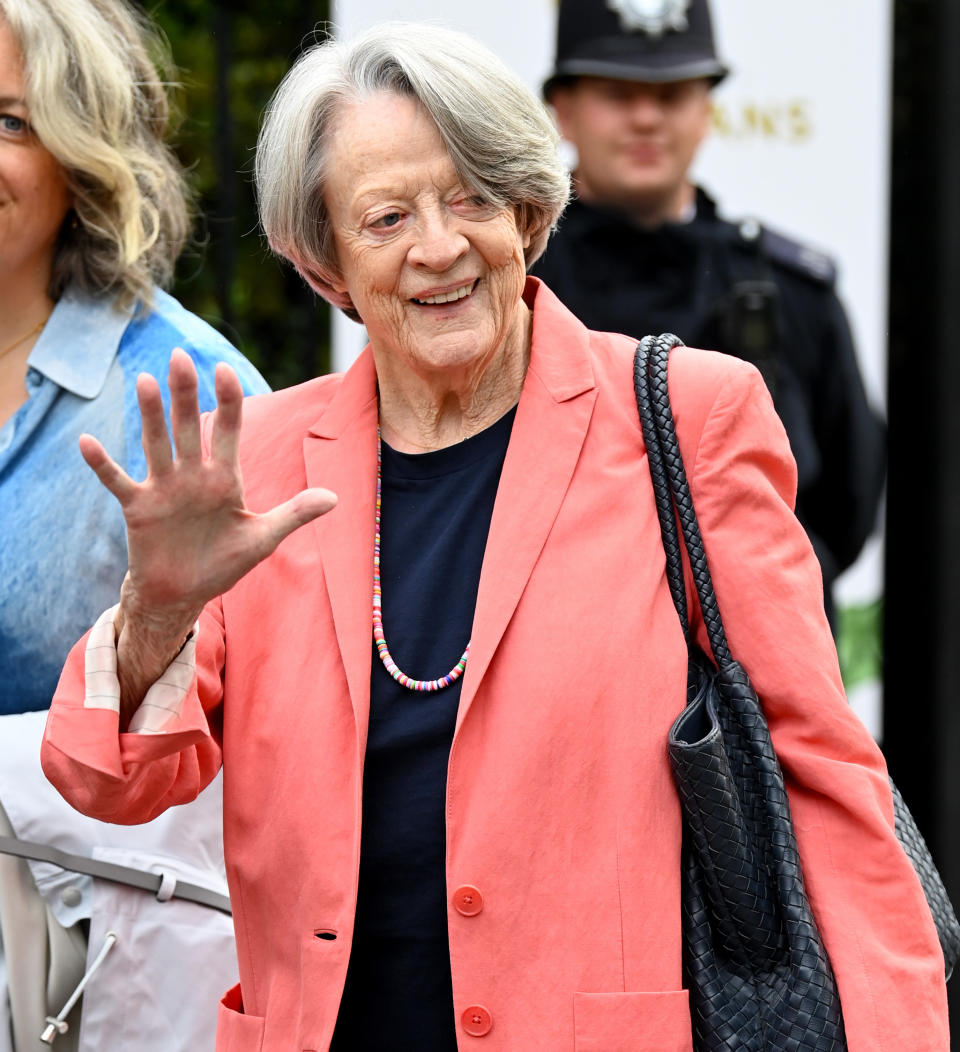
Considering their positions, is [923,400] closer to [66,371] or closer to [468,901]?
[66,371]

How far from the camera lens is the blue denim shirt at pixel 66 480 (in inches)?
104

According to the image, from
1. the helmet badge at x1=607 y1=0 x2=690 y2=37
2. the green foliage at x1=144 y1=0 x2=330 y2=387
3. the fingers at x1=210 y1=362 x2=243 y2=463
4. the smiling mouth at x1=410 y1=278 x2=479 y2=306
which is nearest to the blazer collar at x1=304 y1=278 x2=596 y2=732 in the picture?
the smiling mouth at x1=410 y1=278 x2=479 y2=306

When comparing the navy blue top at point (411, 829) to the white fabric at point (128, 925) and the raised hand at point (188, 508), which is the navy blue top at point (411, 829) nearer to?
the raised hand at point (188, 508)

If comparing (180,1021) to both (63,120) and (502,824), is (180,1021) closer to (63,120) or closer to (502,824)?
(502,824)

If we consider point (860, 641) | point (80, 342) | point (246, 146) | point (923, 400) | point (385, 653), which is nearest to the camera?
point (385, 653)

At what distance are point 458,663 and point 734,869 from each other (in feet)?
1.32

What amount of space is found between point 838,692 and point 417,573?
1.76ft

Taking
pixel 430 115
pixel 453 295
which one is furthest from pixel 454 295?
pixel 430 115

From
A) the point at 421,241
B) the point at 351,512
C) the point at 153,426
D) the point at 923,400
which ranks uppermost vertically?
the point at 421,241

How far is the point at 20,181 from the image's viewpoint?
275 centimetres

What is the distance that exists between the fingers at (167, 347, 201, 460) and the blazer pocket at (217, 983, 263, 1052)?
73 centimetres

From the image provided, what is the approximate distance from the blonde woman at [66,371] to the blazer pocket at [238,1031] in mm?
352

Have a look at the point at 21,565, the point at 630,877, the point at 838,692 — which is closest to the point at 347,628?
the point at 630,877

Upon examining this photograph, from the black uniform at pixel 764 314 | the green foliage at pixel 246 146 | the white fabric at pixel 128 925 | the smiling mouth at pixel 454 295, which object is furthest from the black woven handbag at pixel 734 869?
the green foliage at pixel 246 146
